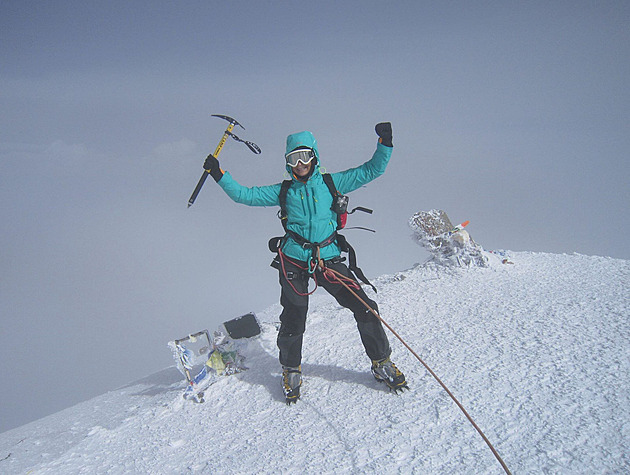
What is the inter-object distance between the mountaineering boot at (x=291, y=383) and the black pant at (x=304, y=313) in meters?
0.06

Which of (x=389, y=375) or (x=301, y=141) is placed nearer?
(x=389, y=375)

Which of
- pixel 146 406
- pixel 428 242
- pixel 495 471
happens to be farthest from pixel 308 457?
pixel 428 242

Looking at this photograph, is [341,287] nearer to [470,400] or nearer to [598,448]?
[470,400]

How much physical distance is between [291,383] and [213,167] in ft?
7.36

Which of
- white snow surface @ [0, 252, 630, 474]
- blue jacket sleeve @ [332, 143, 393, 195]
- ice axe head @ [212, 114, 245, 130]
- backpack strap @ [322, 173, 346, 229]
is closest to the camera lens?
white snow surface @ [0, 252, 630, 474]

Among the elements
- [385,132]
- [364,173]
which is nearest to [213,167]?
[364,173]

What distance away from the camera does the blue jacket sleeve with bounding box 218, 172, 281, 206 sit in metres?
3.82

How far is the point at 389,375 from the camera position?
3.50m

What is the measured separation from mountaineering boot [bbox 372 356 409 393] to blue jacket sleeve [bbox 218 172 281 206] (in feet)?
6.21

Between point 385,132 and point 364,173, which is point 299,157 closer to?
point 364,173

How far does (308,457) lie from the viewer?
287 cm

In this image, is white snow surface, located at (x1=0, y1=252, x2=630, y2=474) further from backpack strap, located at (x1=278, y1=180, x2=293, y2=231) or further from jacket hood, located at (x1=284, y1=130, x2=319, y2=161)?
jacket hood, located at (x1=284, y1=130, x2=319, y2=161)

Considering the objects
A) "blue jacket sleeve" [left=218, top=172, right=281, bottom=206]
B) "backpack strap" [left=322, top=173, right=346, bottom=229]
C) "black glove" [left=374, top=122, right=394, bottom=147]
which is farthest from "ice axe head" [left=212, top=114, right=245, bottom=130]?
"black glove" [left=374, top=122, right=394, bottom=147]

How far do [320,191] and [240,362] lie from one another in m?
2.44
